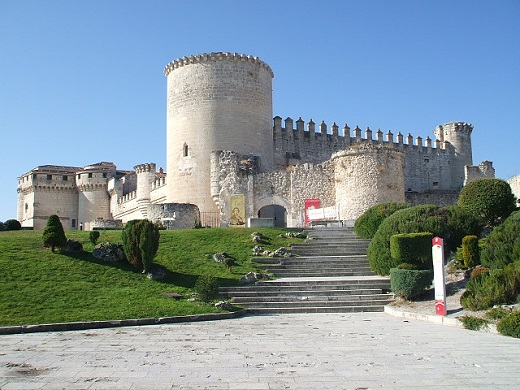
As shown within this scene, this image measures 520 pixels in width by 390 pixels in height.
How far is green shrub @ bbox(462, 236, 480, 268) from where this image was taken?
16.3 m

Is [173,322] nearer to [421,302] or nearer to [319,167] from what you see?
[421,302]

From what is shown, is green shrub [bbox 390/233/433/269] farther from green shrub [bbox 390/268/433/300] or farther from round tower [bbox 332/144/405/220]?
round tower [bbox 332/144/405/220]

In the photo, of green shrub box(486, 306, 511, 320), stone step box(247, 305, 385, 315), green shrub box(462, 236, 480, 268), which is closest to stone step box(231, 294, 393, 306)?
stone step box(247, 305, 385, 315)

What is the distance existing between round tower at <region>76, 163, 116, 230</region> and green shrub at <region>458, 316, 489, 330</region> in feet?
147

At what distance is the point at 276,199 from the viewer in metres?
31.6

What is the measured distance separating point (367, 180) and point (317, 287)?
13809mm

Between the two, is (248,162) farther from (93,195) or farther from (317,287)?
(93,195)

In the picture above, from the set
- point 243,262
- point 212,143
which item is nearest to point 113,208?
point 212,143

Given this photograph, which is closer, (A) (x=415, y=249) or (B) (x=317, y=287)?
(A) (x=415, y=249)

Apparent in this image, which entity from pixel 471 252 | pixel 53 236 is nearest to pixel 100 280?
pixel 53 236

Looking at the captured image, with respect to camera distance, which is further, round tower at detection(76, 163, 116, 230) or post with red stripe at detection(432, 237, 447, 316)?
round tower at detection(76, 163, 116, 230)

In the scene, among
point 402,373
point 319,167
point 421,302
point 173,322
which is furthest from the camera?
point 319,167

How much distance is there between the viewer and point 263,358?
27.9 ft

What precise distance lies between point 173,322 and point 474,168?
42.4 m
